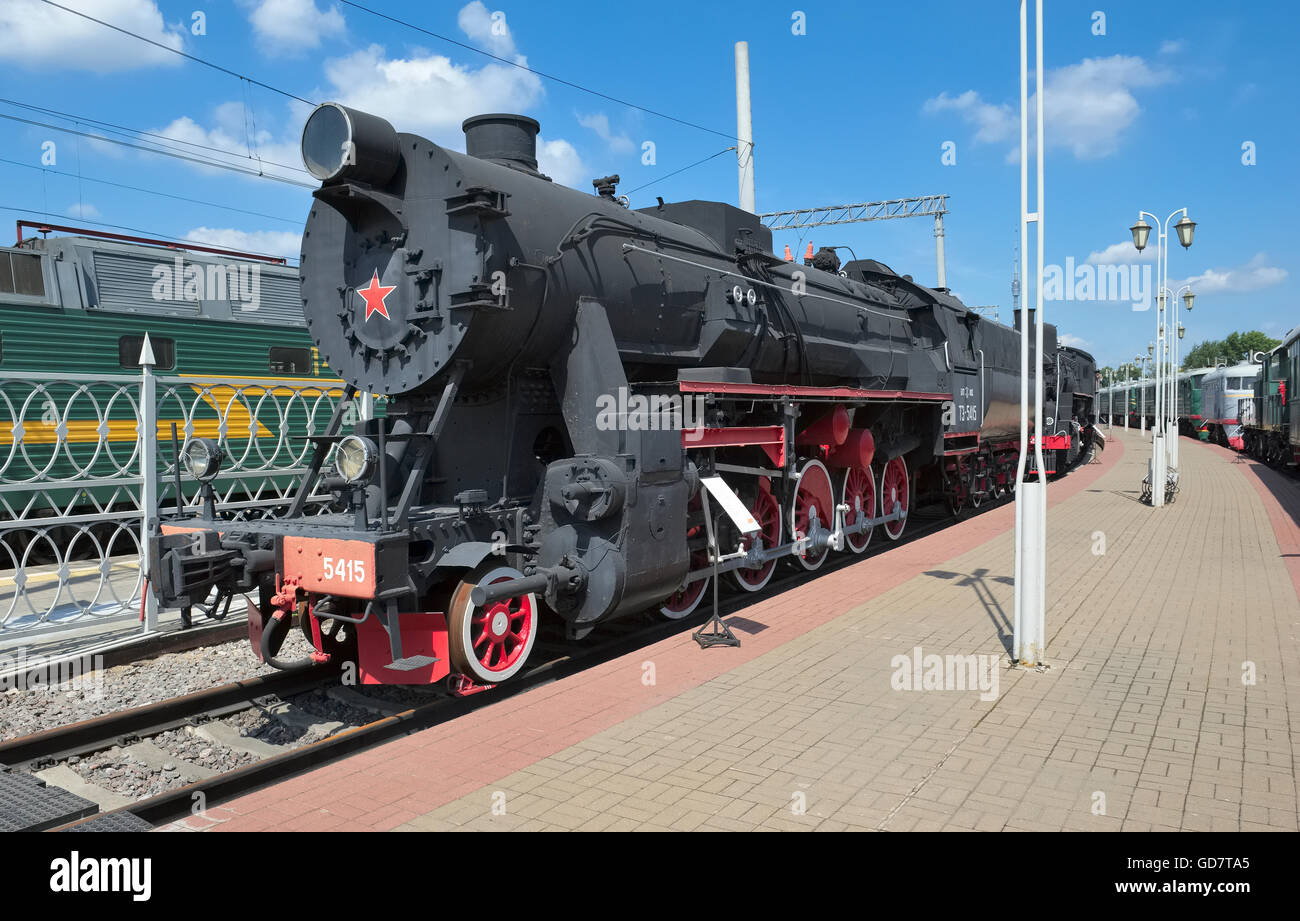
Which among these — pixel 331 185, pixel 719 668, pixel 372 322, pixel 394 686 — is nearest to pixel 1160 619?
pixel 719 668

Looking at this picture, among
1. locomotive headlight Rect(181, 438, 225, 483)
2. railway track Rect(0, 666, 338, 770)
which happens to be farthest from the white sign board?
locomotive headlight Rect(181, 438, 225, 483)

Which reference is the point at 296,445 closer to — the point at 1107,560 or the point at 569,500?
the point at 569,500

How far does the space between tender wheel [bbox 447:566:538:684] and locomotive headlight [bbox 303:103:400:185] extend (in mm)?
2743

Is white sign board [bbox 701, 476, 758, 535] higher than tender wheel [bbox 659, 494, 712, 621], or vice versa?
white sign board [bbox 701, 476, 758, 535]

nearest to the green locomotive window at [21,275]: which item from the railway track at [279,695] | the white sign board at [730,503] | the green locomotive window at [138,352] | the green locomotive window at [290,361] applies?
the green locomotive window at [138,352]

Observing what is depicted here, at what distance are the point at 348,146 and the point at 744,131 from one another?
8.75 metres

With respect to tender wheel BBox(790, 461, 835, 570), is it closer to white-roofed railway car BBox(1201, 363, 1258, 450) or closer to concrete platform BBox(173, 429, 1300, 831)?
concrete platform BBox(173, 429, 1300, 831)

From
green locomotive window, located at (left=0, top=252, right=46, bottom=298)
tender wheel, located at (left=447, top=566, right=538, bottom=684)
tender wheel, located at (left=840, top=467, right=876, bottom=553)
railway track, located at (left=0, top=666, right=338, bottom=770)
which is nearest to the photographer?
railway track, located at (left=0, top=666, right=338, bottom=770)

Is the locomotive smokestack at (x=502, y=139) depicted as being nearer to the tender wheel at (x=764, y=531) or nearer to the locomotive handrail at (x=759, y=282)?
the locomotive handrail at (x=759, y=282)

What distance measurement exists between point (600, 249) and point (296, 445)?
7978 millimetres

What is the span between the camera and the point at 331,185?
5.72 metres

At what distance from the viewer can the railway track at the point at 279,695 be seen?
170 inches

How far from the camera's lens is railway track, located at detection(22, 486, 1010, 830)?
4316mm

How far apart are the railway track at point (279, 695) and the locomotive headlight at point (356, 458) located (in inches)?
59.2
